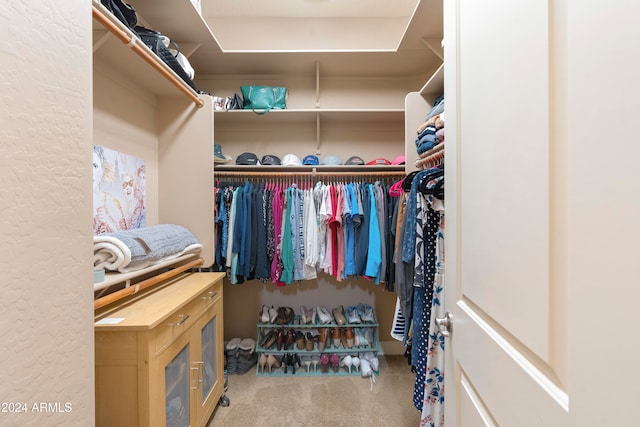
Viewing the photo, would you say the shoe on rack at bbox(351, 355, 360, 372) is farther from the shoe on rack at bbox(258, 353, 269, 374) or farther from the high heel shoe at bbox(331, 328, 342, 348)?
the shoe on rack at bbox(258, 353, 269, 374)

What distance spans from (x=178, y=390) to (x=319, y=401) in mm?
979

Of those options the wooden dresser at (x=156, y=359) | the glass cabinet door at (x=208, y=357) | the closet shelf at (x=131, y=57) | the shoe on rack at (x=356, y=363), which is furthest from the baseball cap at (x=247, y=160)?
the shoe on rack at (x=356, y=363)

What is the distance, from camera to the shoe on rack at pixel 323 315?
2.20 m

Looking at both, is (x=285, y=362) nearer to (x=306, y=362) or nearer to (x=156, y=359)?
(x=306, y=362)

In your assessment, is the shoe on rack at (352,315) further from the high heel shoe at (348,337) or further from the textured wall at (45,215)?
the textured wall at (45,215)

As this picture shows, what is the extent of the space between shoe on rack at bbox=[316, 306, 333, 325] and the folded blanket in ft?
3.98

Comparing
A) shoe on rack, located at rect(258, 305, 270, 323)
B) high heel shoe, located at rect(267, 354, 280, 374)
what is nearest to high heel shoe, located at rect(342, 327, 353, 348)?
high heel shoe, located at rect(267, 354, 280, 374)

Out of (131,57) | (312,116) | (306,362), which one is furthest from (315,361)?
(131,57)

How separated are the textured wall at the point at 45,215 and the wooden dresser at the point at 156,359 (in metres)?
0.42

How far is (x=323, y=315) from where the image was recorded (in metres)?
2.25

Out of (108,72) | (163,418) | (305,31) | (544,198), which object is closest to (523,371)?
(544,198)

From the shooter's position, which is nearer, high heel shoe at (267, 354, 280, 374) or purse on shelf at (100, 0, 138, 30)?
purse on shelf at (100, 0, 138, 30)

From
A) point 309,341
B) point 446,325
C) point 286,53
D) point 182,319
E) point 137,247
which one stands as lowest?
point 309,341

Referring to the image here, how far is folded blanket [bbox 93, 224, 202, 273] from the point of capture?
1.06 meters
